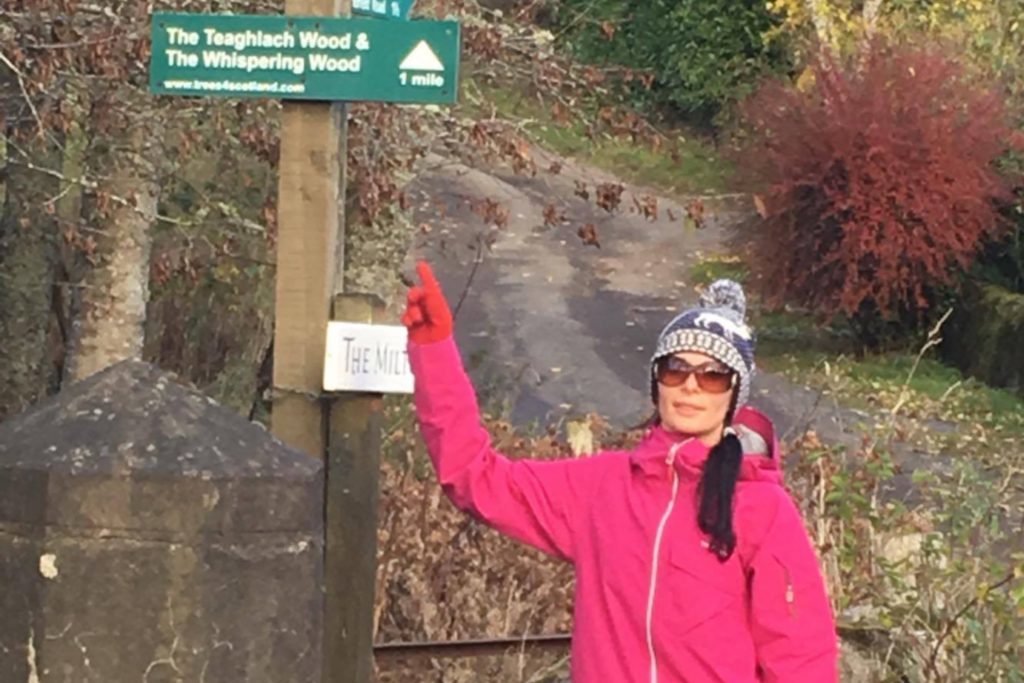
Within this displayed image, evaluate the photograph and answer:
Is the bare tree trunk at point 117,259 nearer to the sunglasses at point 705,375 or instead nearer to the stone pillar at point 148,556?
the sunglasses at point 705,375

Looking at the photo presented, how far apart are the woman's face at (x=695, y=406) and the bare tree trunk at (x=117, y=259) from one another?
5.37m

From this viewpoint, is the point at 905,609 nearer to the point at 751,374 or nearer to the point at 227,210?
the point at 751,374

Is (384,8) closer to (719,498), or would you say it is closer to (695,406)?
(695,406)

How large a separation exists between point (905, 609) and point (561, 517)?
2.77 metres

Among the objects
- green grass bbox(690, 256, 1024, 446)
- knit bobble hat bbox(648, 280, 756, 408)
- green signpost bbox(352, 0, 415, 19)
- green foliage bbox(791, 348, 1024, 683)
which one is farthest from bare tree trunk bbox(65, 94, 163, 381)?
green grass bbox(690, 256, 1024, 446)

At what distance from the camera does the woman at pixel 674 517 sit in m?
3.53

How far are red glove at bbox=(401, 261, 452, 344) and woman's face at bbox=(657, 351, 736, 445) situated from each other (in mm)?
458

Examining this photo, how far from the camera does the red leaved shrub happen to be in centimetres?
1938

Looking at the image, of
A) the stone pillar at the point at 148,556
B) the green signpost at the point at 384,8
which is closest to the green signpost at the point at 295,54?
the green signpost at the point at 384,8

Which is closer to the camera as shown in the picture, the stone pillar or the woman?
the stone pillar

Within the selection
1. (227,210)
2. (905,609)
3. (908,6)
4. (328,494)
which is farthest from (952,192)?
(328,494)

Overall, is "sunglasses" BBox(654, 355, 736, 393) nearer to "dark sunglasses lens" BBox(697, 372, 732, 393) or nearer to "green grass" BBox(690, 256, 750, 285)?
"dark sunglasses lens" BBox(697, 372, 732, 393)

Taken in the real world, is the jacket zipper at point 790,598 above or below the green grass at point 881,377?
above

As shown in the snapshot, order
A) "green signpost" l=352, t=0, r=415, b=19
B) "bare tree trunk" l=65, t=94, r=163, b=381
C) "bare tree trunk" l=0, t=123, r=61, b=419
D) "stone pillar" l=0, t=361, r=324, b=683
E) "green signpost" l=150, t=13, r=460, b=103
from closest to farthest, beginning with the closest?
1. "stone pillar" l=0, t=361, r=324, b=683
2. "green signpost" l=150, t=13, r=460, b=103
3. "green signpost" l=352, t=0, r=415, b=19
4. "bare tree trunk" l=65, t=94, r=163, b=381
5. "bare tree trunk" l=0, t=123, r=61, b=419
